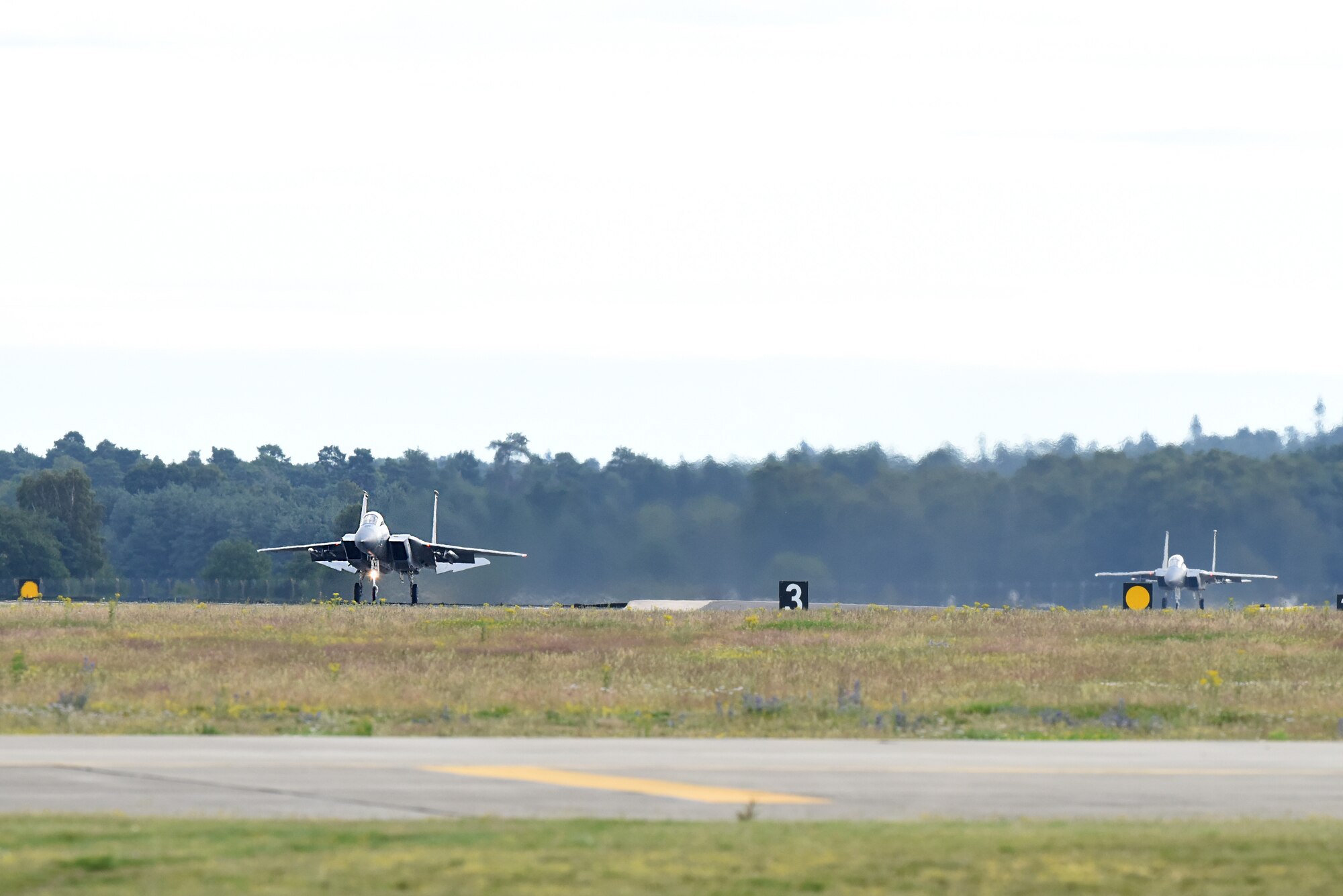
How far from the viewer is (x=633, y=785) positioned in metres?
17.7

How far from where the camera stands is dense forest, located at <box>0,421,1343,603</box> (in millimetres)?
97750

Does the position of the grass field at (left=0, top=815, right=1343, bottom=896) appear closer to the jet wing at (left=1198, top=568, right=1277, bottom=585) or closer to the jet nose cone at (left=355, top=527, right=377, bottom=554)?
the jet nose cone at (left=355, top=527, right=377, bottom=554)

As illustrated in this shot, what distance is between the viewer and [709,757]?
68.4 feet

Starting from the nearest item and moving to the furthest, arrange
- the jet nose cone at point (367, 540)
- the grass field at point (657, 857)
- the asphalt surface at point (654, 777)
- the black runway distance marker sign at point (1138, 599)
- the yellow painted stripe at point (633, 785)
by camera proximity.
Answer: the grass field at point (657, 857) < the asphalt surface at point (654, 777) < the yellow painted stripe at point (633, 785) < the black runway distance marker sign at point (1138, 599) < the jet nose cone at point (367, 540)

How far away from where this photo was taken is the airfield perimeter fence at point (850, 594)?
309 feet

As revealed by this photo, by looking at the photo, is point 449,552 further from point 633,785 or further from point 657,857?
point 657,857

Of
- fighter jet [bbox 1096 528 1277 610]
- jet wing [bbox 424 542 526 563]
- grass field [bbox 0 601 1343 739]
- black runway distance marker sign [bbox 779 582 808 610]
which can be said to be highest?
fighter jet [bbox 1096 528 1277 610]

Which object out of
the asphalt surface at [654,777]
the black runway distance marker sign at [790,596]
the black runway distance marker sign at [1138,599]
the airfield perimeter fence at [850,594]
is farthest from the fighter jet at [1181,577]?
the asphalt surface at [654,777]

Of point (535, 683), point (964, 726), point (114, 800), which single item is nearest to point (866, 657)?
point (535, 683)

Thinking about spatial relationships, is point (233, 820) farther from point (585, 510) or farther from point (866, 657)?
point (585, 510)

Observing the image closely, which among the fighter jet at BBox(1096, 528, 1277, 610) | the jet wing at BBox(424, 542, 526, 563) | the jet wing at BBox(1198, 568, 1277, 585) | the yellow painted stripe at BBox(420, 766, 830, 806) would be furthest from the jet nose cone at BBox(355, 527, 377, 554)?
the yellow painted stripe at BBox(420, 766, 830, 806)

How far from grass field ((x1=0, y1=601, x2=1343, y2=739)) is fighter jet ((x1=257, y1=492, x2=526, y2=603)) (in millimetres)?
22012

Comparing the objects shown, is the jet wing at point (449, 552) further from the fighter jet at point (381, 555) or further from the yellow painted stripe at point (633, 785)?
the yellow painted stripe at point (633, 785)

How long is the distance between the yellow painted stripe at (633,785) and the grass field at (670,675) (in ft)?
18.7
